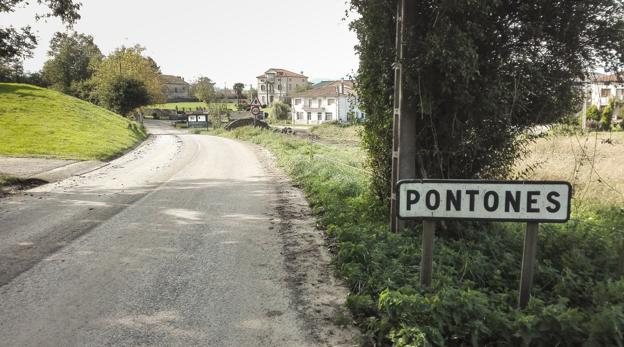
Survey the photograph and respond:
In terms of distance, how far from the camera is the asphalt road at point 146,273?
4059mm

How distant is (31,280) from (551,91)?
7.17 meters

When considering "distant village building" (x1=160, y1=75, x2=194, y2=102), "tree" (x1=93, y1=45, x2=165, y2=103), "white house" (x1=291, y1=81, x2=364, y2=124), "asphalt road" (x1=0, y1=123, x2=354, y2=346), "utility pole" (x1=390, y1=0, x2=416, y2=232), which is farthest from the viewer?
"distant village building" (x1=160, y1=75, x2=194, y2=102)

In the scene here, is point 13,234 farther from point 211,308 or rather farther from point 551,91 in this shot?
point 551,91

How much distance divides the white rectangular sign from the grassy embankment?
2.46ft

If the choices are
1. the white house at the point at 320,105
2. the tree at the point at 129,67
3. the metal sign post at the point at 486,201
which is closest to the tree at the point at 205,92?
the white house at the point at 320,105

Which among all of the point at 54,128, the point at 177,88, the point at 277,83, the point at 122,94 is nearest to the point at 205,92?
the point at 122,94

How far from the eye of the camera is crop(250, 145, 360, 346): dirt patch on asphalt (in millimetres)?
4062

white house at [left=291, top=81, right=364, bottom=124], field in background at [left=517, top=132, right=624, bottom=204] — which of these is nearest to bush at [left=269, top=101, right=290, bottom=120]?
white house at [left=291, top=81, right=364, bottom=124]

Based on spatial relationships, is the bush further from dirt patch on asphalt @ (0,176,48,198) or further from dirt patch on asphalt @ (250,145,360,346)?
dirt patch on asphalt @ (250,145,360,346)

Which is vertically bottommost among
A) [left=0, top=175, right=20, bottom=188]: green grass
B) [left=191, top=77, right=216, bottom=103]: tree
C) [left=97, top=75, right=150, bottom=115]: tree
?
[left=0, top=175, right=20, bottom=188]: green grass

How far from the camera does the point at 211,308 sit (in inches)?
178

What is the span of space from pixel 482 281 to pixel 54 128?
30324 millimetres

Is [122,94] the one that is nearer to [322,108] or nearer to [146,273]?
[322,108]

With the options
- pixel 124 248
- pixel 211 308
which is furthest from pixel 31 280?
pixel 211 308
